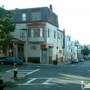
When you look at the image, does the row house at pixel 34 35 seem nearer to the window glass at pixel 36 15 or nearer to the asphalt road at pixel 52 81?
the window glass at pixel 36 15

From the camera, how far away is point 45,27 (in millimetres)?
44969

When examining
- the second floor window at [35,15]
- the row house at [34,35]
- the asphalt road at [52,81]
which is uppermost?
the second floor window at [35,15]

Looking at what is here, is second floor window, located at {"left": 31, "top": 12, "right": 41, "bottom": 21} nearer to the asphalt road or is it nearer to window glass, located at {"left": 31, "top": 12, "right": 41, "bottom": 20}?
window glass, located at {"left": 31, "top": 12, "right": 41, "bottom": 20}

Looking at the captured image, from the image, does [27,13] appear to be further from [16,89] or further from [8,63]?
[16,89]

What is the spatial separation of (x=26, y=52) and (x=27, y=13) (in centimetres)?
784

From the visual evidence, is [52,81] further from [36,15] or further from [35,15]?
[35,15]

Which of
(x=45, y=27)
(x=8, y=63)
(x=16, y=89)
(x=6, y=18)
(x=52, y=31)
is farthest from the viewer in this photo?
(x=52, y=31)

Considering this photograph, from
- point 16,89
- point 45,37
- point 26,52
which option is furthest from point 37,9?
point 16,89

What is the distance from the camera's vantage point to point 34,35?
4506 cm

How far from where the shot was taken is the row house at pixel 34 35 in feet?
147

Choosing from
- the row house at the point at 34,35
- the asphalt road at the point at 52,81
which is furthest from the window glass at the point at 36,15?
the asphalt road at the point at 52,81

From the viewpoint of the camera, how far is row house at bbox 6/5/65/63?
44875 mm

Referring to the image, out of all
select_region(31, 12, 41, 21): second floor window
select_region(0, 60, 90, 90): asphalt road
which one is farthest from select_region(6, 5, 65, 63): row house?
select_region(0, 60, 90, 90): asphalt road

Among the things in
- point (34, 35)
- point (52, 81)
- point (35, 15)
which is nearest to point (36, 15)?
point (35, 15)
